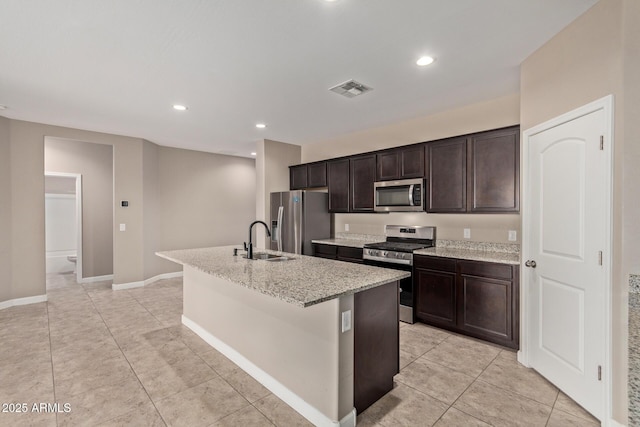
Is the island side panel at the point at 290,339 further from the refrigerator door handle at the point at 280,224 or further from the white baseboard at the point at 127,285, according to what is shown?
the white baseboard at the point at 127,285

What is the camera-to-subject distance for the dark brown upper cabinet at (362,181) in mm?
4582

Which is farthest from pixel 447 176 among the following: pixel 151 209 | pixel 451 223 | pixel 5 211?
pixel 5 211

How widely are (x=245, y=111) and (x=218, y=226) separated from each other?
3724 mm

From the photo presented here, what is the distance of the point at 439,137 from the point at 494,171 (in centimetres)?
107

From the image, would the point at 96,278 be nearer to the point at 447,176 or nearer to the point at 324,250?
the point at 324,250

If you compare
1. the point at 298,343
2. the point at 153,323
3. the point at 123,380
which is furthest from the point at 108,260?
the point at 298,343

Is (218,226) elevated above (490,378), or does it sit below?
above

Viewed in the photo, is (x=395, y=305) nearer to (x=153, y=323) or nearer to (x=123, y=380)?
(x=123, y=380)

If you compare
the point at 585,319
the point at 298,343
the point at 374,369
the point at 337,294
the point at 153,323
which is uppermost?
the point at 337,294

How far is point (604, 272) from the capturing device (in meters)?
1.90

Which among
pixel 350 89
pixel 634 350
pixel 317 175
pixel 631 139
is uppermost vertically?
pixel 350 89

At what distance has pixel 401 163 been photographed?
418 cm

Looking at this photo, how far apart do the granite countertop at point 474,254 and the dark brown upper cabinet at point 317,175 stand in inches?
90.0

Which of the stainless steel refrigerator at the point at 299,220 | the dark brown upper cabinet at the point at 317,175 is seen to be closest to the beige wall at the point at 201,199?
the stainless steel refrigerator at the point at 299,220
